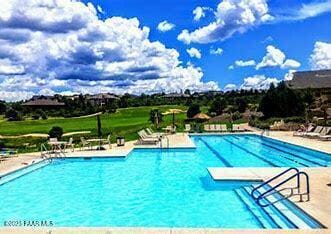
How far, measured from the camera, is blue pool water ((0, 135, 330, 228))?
8219 millimetres

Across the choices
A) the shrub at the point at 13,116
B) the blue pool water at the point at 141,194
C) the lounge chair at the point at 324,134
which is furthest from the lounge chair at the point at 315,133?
the shrub at the point at 13,116

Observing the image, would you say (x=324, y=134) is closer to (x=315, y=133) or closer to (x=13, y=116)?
(x=315, y=133)

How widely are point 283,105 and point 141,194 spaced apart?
81.3 feet

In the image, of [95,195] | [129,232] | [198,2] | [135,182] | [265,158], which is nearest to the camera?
[129,232]

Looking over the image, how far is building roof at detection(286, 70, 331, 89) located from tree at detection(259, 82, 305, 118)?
20.9 m

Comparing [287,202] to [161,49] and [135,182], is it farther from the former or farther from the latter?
[161,49]

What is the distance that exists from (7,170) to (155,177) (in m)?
4.49

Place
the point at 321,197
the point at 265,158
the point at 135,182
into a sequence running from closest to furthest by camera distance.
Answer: the point at 321,197, the point at 135,182, the point at 265,158

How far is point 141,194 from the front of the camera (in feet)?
34.5

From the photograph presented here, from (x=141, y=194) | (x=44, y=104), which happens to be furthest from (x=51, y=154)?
(x=44, y=104)

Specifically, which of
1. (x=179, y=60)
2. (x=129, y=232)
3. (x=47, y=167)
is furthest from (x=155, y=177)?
(x=179, y=60)

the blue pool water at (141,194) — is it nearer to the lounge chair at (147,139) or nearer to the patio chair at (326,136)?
the lounge chair at (147,139)

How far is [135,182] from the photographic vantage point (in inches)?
476

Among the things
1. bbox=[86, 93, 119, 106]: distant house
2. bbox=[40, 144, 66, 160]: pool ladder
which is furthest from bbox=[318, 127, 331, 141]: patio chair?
bbox=[86, 93, 119, 106]: distant house
